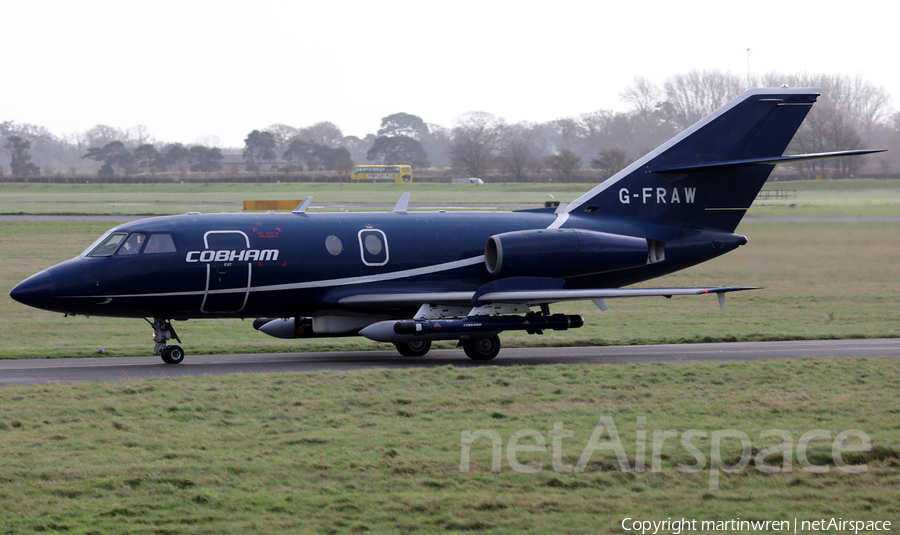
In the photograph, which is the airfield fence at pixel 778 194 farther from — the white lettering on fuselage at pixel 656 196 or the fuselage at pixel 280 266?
the fuselage at pixel 280 266

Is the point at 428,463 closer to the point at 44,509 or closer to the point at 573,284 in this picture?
the point at 44,509

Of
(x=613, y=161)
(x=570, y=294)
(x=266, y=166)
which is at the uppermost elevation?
(x=266, y=166)

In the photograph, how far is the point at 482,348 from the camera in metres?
18.8

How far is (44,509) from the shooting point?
27.0 feet

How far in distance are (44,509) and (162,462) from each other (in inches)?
66.8

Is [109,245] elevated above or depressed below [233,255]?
above

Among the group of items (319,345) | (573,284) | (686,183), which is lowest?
(319,345)

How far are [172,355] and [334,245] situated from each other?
3.92 meters

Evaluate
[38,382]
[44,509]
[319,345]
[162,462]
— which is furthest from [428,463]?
[319,345]

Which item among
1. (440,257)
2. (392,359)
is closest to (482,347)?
(392,359)

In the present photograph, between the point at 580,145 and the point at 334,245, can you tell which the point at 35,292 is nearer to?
the point at 334,245

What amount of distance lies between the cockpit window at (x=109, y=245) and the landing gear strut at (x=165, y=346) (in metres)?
1.59

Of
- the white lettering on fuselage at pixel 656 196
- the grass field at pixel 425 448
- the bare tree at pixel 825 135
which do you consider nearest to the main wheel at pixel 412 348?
the grass field at pixel 425 448

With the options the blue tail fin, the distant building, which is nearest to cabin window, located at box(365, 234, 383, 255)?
the blue tail fin
